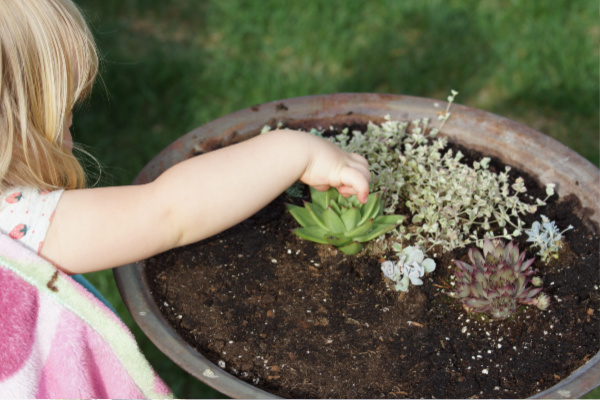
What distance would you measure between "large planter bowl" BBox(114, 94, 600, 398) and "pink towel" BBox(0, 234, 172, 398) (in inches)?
6.0

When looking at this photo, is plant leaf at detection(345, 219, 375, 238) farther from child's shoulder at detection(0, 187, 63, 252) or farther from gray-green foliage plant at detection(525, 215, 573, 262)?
child's shoulder at detection(0, 187, 63, 252)

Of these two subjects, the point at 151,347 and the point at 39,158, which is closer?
the point at 39,158

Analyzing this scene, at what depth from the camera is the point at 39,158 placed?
4.66ft

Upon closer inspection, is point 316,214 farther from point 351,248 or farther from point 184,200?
point 184,200

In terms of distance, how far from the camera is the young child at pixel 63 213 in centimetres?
134

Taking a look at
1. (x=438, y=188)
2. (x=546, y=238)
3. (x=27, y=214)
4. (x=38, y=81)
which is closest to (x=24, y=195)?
(x=27, y=214)

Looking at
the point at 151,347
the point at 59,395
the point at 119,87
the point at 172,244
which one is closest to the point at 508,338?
the point at 172,244

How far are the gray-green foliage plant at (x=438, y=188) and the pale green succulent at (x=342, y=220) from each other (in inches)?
3.8

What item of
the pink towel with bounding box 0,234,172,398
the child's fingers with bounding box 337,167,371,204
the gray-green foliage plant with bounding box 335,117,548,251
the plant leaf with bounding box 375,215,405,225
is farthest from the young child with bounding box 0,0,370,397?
the gray-green foliage plant with bounding box 335,117,548,251

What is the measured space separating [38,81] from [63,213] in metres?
0.28

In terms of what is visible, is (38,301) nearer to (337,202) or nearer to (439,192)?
(337,202)

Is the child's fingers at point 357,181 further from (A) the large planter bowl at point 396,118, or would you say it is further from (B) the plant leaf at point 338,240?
(A) the large planter bowl at point 396,118

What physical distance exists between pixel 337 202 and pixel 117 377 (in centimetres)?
70

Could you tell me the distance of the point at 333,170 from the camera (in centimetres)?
157
